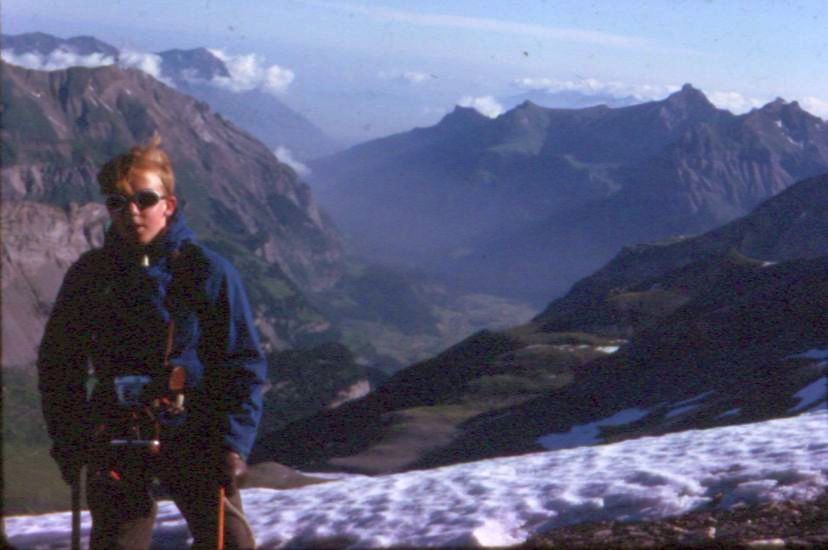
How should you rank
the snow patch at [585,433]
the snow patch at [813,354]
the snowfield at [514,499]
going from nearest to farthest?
the snowfield at [514,499], the snow patch at [585,433], the snow patch at [813,354]

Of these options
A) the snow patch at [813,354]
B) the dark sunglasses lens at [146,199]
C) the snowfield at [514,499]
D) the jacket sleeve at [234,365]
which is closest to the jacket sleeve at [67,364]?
the dark sunglasses lens at [146,199]

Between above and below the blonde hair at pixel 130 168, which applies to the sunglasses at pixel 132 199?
below

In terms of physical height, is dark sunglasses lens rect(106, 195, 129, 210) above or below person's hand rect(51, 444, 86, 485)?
above

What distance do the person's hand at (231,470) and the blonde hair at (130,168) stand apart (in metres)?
2.14

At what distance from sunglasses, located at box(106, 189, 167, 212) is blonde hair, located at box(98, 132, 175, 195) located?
54 millimetres

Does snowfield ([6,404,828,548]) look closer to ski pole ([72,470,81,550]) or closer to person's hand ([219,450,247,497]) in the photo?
person's hand ([219,450,247,497])

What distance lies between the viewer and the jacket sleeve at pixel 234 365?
24.5ft

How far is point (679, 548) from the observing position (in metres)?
10.9

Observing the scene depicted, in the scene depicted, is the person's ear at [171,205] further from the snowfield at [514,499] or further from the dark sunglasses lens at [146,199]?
the snowfield at [514,499]

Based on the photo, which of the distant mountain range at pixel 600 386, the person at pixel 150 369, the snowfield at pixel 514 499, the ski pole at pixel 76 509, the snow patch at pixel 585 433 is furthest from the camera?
the snow patch at pixel 585 433

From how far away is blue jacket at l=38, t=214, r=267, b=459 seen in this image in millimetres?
7473

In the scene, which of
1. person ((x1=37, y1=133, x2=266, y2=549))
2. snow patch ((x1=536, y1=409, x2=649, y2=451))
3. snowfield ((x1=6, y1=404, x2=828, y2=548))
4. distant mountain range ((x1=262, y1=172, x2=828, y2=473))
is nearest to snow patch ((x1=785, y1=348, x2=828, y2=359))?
distant mountain range ((x1=262, y1=172, x2=828, y2=473))

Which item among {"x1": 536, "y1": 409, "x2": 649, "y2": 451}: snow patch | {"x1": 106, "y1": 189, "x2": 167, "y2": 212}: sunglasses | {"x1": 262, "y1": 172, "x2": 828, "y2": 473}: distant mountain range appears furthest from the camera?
{"x1": 536, "y1": 409, "x2": 649, "y2": 451}: snow patch

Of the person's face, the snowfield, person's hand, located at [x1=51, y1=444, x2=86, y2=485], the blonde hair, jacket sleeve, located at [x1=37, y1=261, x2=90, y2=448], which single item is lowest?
the snowfield
